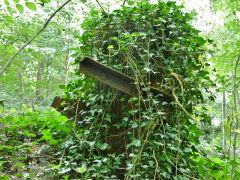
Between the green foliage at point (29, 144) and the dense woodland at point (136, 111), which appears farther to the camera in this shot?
the green foliage at point (29, 144)

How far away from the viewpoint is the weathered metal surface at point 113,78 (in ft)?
6.63

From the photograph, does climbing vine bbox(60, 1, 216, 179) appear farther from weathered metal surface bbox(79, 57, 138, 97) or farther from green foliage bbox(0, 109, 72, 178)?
green foliage bbox(0, 109, 72, 178)

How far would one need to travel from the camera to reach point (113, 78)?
205 centimetres

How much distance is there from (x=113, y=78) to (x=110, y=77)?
35mm

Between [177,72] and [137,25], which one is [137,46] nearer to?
[137,25]

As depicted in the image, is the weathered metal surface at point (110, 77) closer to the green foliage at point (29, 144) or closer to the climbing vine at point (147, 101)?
the climbing vine at point (147, 101)

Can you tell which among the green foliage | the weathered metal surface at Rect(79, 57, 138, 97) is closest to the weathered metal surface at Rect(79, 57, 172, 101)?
the weathered metal surface at Rect(79, 57, 138, 97)

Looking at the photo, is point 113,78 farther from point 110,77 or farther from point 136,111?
point 136,111

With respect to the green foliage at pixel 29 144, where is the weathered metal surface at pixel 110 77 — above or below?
above

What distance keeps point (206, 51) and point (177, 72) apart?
1.57 feet

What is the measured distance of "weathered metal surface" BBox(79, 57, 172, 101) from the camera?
2020 millimetres

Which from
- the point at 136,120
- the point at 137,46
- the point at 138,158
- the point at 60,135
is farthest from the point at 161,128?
the point at 60,135

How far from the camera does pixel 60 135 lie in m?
2.35

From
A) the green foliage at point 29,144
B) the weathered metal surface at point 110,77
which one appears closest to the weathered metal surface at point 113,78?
the weathered metal surface at point 110,77
